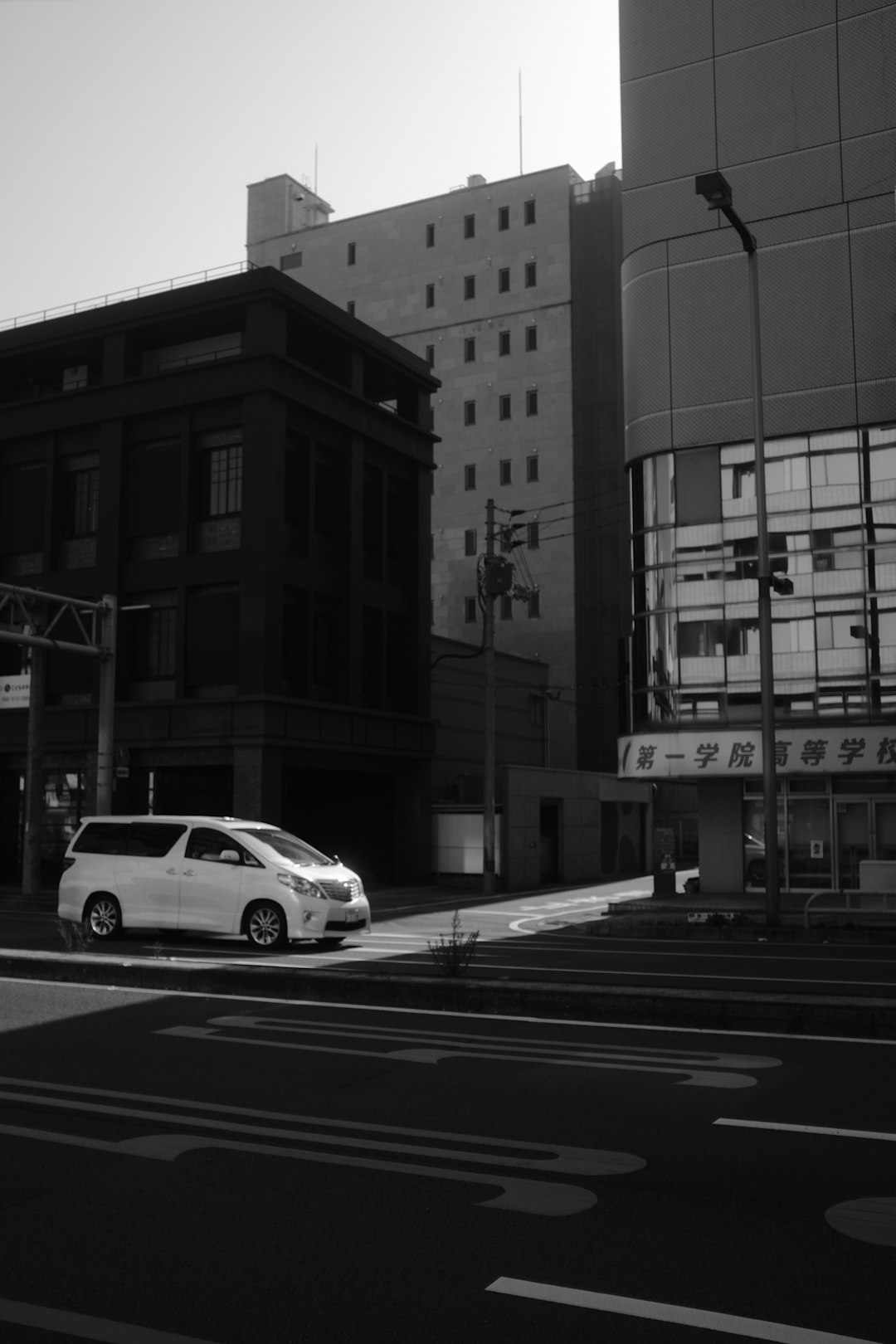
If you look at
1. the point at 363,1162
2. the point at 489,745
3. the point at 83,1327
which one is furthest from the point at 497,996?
the point at 489,745

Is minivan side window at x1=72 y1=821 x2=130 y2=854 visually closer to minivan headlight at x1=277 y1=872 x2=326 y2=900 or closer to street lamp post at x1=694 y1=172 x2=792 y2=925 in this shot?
minivan headlight at x1=277 y1=872 x2=326 y2=900

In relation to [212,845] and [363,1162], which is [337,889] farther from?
[363,1162]

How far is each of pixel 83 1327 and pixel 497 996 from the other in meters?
7.64

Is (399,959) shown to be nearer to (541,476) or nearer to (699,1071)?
(699,1071)

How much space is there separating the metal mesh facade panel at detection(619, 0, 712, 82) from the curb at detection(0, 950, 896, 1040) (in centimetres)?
2816

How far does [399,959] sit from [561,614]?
42954 mm

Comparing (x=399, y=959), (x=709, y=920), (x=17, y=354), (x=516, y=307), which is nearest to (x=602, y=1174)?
(x=399, y=959)

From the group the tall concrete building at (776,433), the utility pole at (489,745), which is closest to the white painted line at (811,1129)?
the tall concrete building at (776,433)

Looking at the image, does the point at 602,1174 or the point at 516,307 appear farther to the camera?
the point at 516,307

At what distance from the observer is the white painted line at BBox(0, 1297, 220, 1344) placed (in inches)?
165

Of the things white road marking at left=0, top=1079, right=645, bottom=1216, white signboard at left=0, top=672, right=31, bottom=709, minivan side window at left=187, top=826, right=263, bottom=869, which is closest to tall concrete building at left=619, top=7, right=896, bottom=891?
minivan side window at left=187, top=826, right=263, bottom=869

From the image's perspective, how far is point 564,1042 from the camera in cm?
995

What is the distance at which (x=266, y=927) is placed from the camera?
723 inches

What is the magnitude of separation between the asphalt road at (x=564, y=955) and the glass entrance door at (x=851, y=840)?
6.66m
